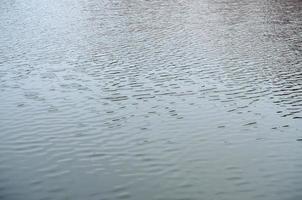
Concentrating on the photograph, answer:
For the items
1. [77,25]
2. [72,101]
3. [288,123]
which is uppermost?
[77,25]

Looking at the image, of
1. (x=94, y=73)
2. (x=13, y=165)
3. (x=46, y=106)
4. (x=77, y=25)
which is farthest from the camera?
(x=77, y=25)

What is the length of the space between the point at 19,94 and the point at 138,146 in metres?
14.5

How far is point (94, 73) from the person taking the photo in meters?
44.4

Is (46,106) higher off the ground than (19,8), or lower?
lower

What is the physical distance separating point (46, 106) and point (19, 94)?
425cm

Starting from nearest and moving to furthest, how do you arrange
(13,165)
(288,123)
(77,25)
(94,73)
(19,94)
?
(13,165) → (288,123) → (19,94) → (94,73) → (77,25)

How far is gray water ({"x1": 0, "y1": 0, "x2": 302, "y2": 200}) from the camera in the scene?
23547 mm

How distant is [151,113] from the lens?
3356 cm

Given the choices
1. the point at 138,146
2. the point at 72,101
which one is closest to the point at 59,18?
the point at 72,101

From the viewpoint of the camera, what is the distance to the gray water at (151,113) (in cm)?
2355

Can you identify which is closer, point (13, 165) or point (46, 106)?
point (13, 165)

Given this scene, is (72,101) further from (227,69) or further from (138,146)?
(227,69)

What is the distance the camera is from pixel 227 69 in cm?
4541

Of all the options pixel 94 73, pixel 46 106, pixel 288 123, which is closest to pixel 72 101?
pixel 46 106
